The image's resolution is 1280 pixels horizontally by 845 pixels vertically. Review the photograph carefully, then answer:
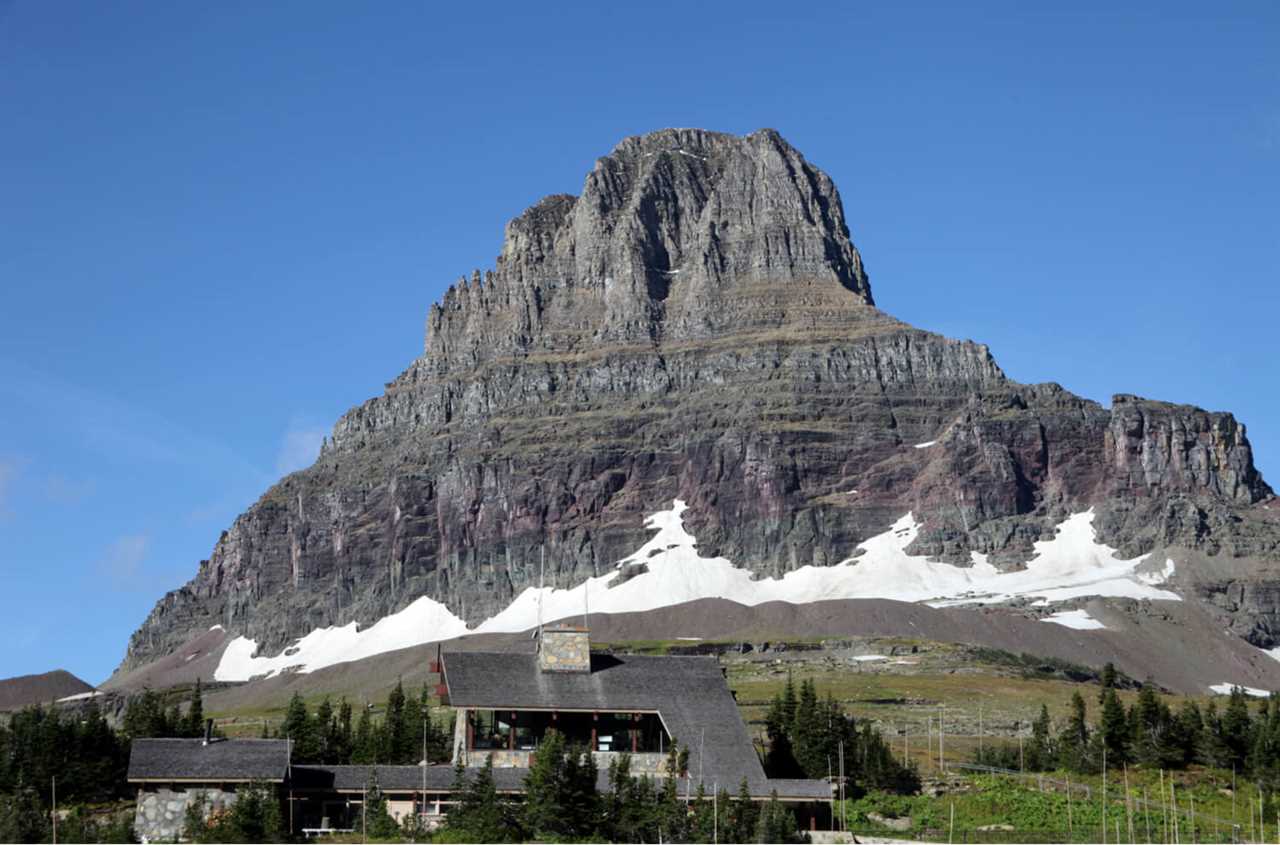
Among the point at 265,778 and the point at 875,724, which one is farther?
the point at 875,724

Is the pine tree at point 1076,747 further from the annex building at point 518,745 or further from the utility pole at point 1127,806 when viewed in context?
the annex building at point 518,745

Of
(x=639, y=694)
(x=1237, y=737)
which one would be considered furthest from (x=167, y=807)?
(x=1237, y=737)

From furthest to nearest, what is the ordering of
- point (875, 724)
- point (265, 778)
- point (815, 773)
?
point (875, 724)
point (815, 773)
point (265, 778)

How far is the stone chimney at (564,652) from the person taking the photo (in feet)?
276

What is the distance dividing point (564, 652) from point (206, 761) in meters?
16.9

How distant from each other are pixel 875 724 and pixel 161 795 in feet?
295

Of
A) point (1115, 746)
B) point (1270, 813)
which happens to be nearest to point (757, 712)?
point (1115, 746)

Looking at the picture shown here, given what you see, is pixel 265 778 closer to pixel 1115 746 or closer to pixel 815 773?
pixel 815 773

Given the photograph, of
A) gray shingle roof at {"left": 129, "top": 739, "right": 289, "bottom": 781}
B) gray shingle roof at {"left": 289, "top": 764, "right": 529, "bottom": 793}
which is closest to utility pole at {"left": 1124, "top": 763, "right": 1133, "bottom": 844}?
gray shingle roof at {"left": 289, "top": 764, "right": 529, "bottom": 793}

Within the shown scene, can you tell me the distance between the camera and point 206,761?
75.6 meters

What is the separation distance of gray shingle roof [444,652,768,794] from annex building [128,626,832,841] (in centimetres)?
7

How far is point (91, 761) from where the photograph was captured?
8394 centimetres

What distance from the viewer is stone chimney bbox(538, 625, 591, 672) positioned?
276 ft

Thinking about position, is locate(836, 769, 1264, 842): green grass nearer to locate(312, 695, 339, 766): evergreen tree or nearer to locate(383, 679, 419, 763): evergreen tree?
locate(383, 679, 419, 763): evergreen tree
